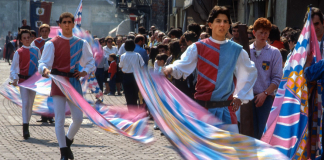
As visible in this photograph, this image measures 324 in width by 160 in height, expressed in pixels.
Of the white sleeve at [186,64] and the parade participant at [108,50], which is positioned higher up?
the white sleeve at [186,64]

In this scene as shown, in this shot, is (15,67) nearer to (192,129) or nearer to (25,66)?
(25,66)

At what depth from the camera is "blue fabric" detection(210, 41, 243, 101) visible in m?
4.59

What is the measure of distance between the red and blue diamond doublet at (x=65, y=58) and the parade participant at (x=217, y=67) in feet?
7.27

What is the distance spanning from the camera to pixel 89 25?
7981cm

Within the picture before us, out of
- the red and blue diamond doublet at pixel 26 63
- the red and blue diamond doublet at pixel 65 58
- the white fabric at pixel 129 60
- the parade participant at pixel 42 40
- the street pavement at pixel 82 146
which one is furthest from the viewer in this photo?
the parade participant at pixel 42 40

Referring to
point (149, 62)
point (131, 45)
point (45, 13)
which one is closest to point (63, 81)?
point (131, 45)

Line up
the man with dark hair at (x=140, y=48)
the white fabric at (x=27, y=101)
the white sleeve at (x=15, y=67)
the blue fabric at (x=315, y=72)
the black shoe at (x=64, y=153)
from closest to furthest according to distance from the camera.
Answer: the blue fabric at (x=315, y=72)
the black shoe at (x=64, y=153)
the white fabric at (x=27, y=101)
the white sleeve at (x=15, y=67)
the man with dark hair at (x=140, y=48)

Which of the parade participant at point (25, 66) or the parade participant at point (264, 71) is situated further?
the parade participant at point (25, 66)

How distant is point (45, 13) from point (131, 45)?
13.2 m

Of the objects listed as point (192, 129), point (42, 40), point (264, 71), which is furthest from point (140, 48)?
point (192, 129)

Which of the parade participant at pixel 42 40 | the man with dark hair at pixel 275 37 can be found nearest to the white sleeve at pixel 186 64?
the man with dark hair at pixel 275 37

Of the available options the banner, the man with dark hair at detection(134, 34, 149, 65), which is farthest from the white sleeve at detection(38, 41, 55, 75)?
the banner

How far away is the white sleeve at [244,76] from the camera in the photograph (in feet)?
15.4

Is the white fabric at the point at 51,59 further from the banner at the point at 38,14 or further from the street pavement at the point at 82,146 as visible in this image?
the banner at the point at 38,14
